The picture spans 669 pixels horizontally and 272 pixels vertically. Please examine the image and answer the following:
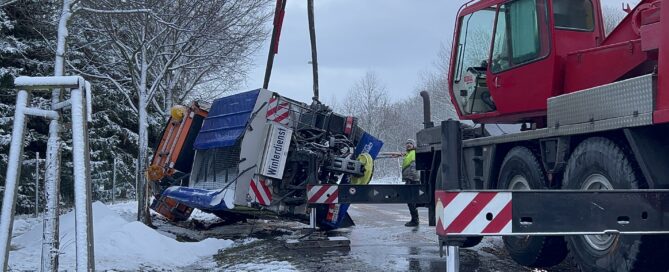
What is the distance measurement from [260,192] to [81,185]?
5967 millimetres

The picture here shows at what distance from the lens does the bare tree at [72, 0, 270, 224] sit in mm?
12867

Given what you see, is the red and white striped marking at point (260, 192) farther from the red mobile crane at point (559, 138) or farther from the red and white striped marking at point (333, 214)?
the red mobile crane at point (559, 138)

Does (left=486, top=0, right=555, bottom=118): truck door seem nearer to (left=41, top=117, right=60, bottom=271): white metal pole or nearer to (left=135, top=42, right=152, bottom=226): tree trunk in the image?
(left=41, top=117, right=60, bottom=271): white metal pole

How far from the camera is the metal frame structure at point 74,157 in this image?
3787mm

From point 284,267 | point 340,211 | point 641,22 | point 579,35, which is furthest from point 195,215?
point 641,22

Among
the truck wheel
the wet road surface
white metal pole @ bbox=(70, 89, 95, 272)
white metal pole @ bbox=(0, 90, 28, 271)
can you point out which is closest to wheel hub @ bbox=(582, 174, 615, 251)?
the truck wheel

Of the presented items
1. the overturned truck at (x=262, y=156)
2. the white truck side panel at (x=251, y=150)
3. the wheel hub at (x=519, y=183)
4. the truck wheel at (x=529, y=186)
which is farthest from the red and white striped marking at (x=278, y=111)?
the wheel hub at (x=519, y=183)

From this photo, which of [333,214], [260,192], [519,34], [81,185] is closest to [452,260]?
[81,185]

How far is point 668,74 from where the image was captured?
14.2 ft

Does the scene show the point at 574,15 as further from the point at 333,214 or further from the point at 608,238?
the point at 333,214

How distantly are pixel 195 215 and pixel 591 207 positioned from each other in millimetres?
11913

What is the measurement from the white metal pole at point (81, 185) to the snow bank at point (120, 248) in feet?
11.2

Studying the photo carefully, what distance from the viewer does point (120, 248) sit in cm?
848

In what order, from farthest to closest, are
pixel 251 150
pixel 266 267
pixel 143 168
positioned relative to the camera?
pixel 143 168 < pixel 251 150 < pixel 266 267
